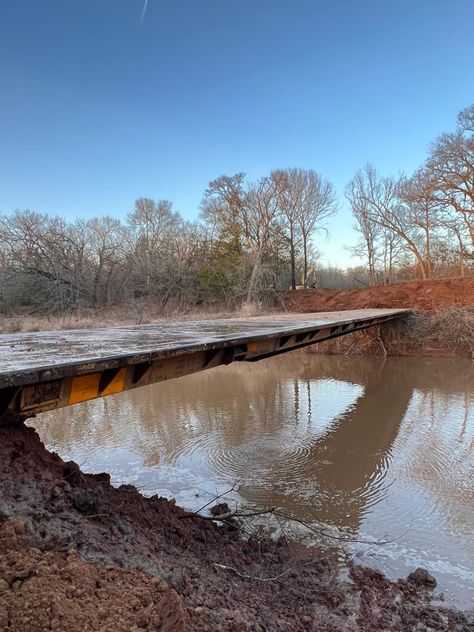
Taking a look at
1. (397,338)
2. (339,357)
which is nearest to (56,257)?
(339,357)

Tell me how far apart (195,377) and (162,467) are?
691 cm

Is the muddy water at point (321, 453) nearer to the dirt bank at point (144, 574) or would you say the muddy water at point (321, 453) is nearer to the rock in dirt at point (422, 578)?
the rock in dirt at point (422, 578)

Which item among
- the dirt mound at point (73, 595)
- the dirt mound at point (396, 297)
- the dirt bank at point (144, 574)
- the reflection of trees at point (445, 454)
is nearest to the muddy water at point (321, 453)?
the reflection of trees at point (445, 454)

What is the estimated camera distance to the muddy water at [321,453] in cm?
373

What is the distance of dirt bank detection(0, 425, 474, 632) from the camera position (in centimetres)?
163

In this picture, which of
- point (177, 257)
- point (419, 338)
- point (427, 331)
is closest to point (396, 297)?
point (427, 331)

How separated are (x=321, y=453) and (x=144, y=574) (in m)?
4.30

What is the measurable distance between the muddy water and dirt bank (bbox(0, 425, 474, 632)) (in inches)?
25.5

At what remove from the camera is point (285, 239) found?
2878cm

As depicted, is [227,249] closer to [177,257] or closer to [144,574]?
[177,257]

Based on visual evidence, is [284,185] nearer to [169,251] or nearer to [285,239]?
[285,239]

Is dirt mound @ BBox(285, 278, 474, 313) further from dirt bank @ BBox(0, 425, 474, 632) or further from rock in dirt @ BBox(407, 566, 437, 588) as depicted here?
dirt bank @ BBox(0, 425, 474, 632)

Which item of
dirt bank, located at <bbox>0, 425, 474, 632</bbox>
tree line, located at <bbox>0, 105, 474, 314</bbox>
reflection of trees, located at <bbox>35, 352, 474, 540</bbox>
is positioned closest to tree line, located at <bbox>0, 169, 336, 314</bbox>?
tree line, located at <bbox>0, 105, 474, 314</bbox>

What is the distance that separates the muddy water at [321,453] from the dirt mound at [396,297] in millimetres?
9074
